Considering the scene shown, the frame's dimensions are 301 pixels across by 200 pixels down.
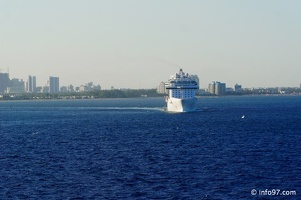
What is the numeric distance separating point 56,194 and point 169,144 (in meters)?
32.4

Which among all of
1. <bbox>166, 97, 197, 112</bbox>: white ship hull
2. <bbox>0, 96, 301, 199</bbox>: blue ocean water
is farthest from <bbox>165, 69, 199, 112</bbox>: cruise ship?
<bbox>0, 96, 301, 199</bbox>: blue ocean water

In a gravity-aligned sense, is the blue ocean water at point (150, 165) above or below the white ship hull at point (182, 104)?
below

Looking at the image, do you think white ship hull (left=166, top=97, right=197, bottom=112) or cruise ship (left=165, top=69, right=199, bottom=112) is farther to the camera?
cruise ship (left=165, top=69, right=199, bottom=112)

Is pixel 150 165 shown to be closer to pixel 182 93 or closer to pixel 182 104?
pixel 182 104

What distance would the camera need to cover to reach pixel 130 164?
189 ft

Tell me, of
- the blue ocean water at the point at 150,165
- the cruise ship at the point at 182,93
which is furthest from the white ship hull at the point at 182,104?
the blue ocean water at the point at 150,165

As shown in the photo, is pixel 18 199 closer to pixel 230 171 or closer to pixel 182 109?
pixel 230 171

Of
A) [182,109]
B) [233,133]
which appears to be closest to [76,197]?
[233,133]

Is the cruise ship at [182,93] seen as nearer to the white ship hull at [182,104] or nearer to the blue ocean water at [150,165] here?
the white ship hull at [182,104]

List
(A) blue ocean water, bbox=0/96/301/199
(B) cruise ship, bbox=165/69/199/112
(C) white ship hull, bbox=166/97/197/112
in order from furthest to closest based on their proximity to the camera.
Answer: (B) cruise ship, bbox=165/69/199/112 < (C) white ship hull, bbox=166/97/197/112 < (A) blue ocean water, bbox=0/96/301/199

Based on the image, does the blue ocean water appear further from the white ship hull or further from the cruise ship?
the cruise ship

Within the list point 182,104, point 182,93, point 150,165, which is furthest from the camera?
point 182,93

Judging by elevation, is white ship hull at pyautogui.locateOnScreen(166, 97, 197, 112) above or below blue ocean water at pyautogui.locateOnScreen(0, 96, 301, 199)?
above

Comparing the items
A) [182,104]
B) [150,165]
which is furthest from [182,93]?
[150,165]
